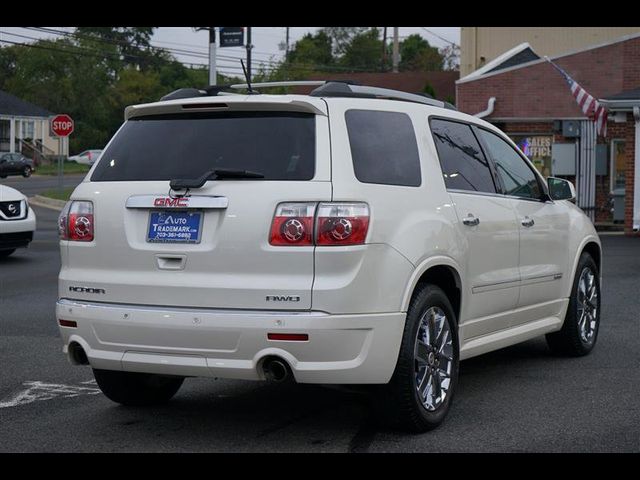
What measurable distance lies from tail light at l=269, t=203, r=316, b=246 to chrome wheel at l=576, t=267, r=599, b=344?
3713mm

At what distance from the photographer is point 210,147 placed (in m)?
6.24

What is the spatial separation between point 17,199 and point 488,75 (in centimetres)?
1429

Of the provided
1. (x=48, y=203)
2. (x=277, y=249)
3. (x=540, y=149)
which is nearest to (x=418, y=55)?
(x=48, y=203)

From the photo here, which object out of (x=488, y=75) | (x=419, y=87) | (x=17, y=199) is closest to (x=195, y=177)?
(x=17, y=199)

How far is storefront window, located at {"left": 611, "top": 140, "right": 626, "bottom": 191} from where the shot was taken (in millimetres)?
26781

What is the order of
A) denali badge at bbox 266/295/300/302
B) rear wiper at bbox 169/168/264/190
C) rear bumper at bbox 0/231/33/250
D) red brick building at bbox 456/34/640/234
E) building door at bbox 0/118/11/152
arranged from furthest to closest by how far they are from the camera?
building door at bbox 0/118/11/152 < red brick building at bbox 456/34/640/234 < rear bumper at bbox 0/231/33/250 < rear wiper at bbox 169/168/264/190 < denali badge at bbox 266/295/300/302

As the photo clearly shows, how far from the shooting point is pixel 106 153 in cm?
658

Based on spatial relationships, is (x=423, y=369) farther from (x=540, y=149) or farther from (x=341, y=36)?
(x=341, y=36)

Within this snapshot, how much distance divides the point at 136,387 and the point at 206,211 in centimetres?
160

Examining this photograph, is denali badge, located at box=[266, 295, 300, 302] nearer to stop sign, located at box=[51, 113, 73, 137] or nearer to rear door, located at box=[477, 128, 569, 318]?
rear door, located at box=[477, 128, 569, 318]

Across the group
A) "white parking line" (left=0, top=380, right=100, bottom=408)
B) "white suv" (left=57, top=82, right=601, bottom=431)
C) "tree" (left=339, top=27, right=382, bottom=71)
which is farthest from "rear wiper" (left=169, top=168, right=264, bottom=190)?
"tree" (left=339, top=27, right=382, bottom=71)

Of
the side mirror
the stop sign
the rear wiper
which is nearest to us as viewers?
the rear wiper

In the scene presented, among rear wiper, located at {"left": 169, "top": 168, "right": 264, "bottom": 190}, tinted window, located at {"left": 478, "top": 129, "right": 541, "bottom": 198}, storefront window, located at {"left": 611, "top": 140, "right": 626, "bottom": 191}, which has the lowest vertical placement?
rear wiper, located at {"left": 169, "top": 168, "right": 264, "bottom": 190}
